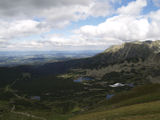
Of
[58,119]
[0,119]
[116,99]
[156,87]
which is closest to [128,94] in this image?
[116,99]

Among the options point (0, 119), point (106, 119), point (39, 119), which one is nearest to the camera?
point (106, 119)

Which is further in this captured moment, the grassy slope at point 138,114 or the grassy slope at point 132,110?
Result: the grassy slope at point 132,110

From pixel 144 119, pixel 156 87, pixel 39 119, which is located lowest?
pixel 39 119

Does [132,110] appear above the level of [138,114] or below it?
below

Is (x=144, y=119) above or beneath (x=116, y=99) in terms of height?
above

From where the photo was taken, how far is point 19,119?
8506 centimetres

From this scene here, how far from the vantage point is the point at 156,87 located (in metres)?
118

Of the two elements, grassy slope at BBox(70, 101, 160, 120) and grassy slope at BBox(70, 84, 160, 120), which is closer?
grassy slope at BBox(70, 101, 160, 120)

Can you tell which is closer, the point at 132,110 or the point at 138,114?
the point at 138,114

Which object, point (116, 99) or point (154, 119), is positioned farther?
point (116, 99)

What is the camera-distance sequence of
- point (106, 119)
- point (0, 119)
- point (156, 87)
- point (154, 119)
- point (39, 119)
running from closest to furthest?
point (154, 119) → point (106, 119) → point (0, 119) → point (39, 119) → point (156, 87)

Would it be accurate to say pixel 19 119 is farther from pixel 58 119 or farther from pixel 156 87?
pixel 156 87

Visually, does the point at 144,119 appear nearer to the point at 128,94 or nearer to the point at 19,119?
the point at 19,119

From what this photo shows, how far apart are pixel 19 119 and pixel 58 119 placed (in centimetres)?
2494
